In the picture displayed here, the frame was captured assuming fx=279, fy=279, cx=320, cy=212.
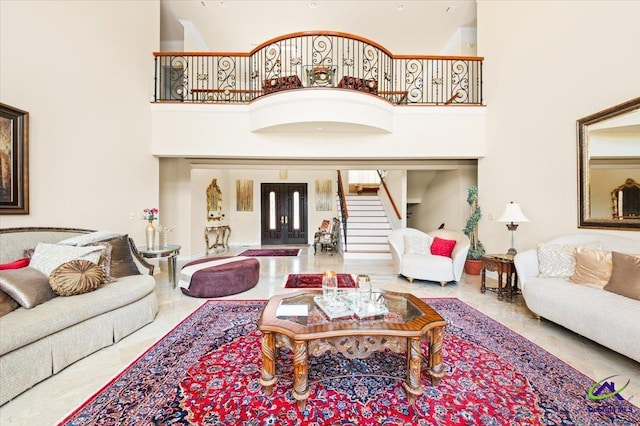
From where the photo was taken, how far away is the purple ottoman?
399 centimetres

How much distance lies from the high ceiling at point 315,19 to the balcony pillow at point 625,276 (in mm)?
5837

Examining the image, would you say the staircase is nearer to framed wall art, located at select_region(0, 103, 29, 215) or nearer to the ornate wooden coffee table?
the ornate wooden coffee table

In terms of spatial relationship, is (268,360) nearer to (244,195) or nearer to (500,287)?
(500,287)

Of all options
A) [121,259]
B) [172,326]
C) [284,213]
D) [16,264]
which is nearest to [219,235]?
[284,213]

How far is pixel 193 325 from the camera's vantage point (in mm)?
3059

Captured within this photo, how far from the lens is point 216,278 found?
4.02 m

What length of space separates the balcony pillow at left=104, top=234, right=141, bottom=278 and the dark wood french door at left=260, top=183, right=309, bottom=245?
6989mm

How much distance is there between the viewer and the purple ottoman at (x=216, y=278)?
13.1 feet

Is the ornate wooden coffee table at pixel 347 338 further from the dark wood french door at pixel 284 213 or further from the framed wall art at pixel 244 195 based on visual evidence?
the framed wall art at pixel 244 195

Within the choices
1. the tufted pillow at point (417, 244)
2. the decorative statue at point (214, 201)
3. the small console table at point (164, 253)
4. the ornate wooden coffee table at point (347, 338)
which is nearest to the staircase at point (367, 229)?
the tufted pillow at point (417, 244)

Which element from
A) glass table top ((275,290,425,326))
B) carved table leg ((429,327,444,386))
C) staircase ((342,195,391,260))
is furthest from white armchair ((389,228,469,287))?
carved table leg ((429,327,444,386))

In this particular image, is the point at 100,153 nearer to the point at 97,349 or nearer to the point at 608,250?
the point at 97,349

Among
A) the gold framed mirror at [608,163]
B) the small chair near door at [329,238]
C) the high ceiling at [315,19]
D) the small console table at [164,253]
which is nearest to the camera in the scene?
the gold framed mirror at [608,163]

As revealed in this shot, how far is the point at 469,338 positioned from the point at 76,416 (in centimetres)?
318
